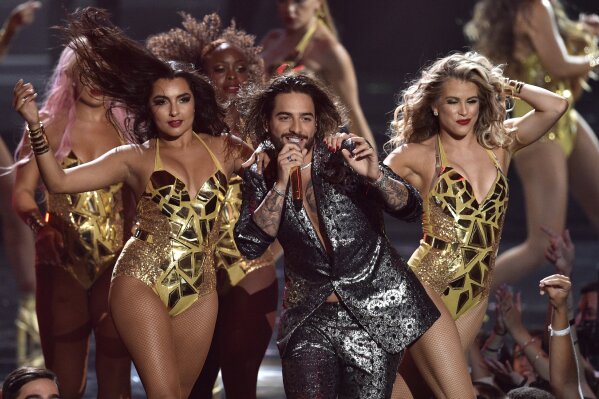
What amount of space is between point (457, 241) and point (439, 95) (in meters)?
0.61

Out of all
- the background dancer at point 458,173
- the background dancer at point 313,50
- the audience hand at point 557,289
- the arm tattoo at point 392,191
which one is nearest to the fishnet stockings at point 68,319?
the background dancer at point 458,173

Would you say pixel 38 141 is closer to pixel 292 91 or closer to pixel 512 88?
pixel 292 91

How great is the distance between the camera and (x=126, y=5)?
1616 centimetres

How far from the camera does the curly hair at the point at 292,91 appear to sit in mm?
4691

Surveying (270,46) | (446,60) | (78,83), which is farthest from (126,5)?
(446,60)

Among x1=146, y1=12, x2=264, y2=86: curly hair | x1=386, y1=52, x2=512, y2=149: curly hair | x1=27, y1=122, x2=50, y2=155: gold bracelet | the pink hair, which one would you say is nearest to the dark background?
x1=146, y1=12, x2=264, y2=86: curly hair

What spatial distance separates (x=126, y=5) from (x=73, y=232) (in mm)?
10733

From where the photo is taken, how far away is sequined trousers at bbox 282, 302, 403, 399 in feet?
14.6

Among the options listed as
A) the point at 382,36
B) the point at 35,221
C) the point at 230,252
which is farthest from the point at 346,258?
the point at 382,36

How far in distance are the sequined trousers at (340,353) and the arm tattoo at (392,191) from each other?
1.32ft

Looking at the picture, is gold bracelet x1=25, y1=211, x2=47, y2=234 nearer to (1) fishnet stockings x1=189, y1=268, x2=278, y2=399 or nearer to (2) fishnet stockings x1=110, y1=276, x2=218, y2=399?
(1) fishnet stockings x1=189, y1=268, x2=278, y2=399

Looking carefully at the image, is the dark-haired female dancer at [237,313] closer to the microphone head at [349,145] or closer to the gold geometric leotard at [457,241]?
the gold geometric leotard at [457,241]

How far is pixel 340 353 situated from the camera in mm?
4504

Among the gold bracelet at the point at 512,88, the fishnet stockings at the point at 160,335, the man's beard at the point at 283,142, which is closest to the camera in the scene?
the man's beard at the point at 283,142
